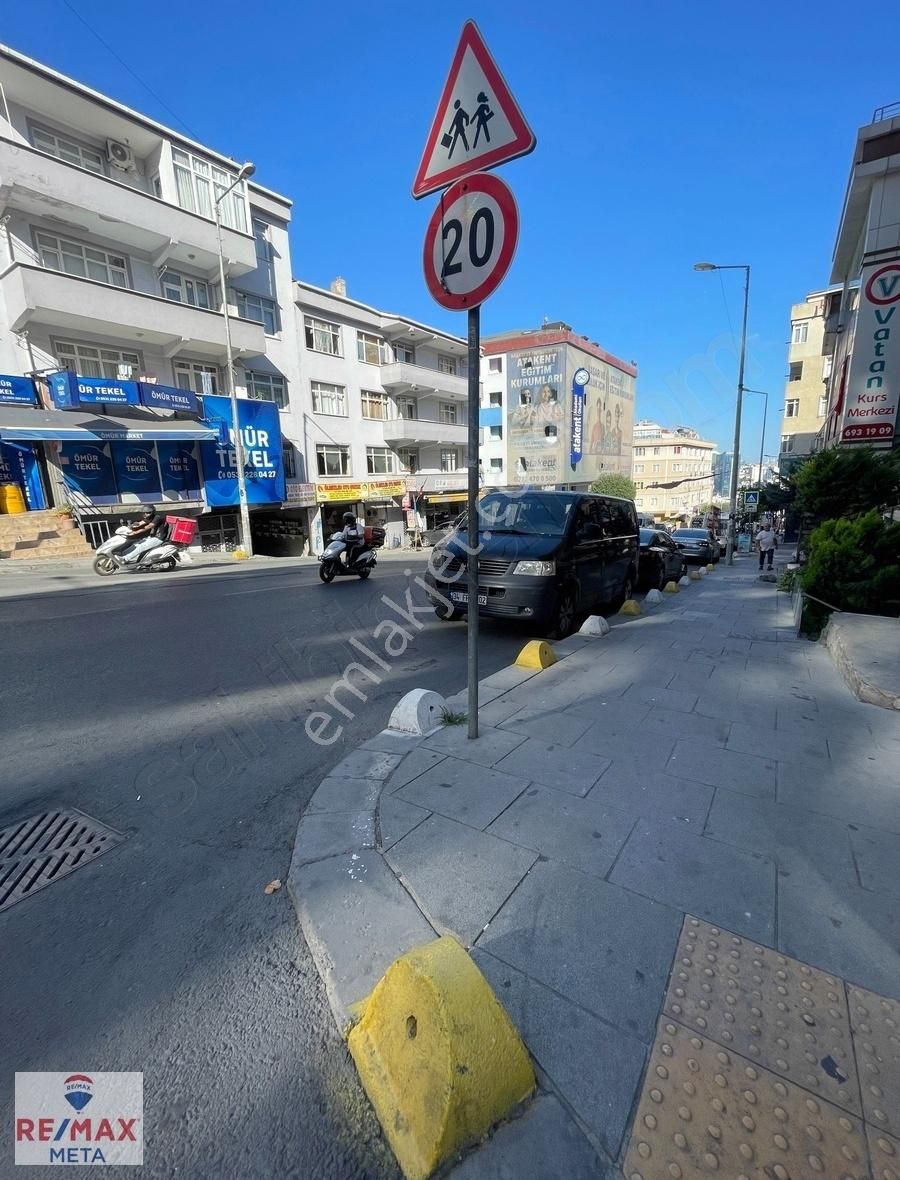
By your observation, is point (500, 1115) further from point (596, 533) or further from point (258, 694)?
point (596, 533)

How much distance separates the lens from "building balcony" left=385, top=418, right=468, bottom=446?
2814 cm

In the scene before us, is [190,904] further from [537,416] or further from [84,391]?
[537,416]

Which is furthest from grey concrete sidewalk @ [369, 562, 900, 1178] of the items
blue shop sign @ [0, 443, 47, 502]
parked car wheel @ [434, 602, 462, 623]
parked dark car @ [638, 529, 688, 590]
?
blue shop sign @ [0, 443, 47, 502]

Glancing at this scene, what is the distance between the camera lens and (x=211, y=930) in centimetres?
204

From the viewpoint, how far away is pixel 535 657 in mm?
5070

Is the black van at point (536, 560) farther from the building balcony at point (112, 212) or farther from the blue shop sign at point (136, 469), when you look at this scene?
the building balcony at point (112, 212)

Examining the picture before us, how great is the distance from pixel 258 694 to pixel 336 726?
1006 millimetres

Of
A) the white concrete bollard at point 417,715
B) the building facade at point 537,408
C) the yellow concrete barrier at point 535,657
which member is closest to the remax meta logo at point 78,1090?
the white concrete bollard at point 417,715

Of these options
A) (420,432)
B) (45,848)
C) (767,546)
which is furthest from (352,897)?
(420,432)

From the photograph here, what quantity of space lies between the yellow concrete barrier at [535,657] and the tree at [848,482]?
6724 mm

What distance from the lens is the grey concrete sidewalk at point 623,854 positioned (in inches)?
62.0

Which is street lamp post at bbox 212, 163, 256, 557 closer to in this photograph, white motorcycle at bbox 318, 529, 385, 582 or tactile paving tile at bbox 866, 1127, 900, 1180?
white motorcycle at bbox 318, 529, 385, 582

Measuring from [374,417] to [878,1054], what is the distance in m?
29.3

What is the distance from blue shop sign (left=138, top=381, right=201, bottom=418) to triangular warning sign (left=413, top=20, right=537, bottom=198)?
55.9 feet
